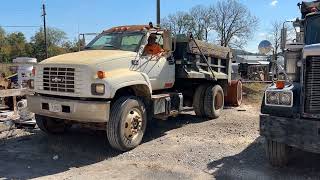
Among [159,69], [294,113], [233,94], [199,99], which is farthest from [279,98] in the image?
[233,94]

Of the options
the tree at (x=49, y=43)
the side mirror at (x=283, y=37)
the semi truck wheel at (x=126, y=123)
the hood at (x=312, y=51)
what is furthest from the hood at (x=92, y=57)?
the tree at (x=49, y=43)

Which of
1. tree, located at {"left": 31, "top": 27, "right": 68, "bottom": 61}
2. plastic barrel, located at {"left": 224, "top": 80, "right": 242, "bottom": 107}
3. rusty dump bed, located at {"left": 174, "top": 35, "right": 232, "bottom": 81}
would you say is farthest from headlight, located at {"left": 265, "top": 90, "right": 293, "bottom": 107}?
tree, located at {"left": 31, "top": 27, "right": 68, "bottom": 61}

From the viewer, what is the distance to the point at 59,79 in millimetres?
7812

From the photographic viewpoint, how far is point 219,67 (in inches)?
489

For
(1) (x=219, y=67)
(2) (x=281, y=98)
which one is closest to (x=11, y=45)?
(1) (x=219, y=67)

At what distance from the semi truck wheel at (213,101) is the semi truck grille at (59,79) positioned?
472cm

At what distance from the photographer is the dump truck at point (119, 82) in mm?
7527

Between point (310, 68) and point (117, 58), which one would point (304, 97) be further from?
point (117, 58)

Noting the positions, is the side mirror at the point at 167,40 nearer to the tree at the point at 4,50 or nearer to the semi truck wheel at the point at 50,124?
the semi truck wheel at the point at 50,124

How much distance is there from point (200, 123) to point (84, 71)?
14.6 ft

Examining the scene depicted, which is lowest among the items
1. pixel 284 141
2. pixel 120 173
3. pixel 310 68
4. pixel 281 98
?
pixel 120 173

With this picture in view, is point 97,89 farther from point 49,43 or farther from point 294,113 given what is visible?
point 49,43

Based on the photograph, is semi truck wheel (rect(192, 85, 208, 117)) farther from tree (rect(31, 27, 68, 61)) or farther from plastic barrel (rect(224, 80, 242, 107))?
tree (rect(31, 27, 68, 61))

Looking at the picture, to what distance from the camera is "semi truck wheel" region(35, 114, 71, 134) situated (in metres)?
9.05
